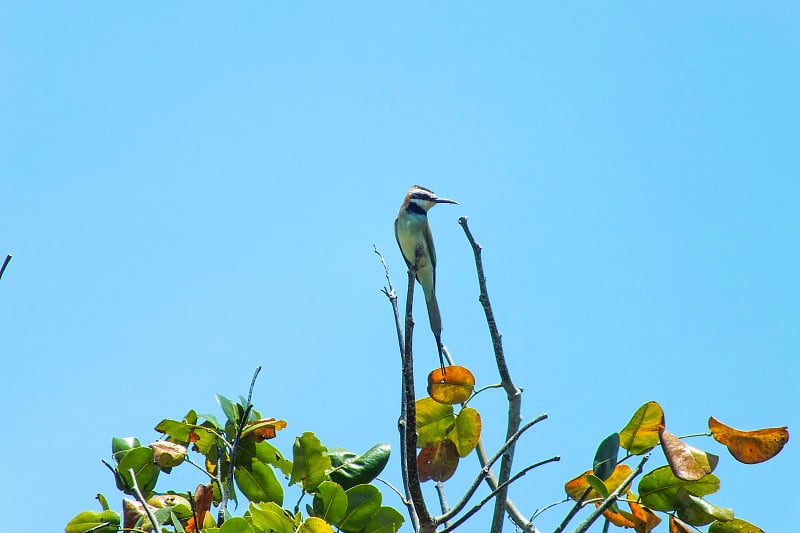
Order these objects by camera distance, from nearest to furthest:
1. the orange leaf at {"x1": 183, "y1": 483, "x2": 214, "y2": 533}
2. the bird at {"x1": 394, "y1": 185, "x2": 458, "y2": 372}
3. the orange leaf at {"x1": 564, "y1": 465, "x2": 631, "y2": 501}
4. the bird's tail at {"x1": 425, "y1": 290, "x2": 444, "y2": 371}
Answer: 1. the orange leaf at {"x1": 564, "y1": 465, "x2": 631, "y2": 501}
2. the orange leaf at {"x1": 183, "y1": 483, "x2": 214, "y2": 533}
3. the bird's tail at {"x1": 425, "y1": 290, "x2": 444, "y2": 371}
4. the bird at {"x1": 394, "y1": 185, "x2": 458, "y2": 372}

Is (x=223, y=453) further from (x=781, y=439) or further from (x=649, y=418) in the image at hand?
(x=781, y=439)

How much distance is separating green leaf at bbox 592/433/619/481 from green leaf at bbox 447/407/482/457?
1.97 feet

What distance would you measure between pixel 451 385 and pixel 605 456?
0.68 metres

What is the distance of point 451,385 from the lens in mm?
3422

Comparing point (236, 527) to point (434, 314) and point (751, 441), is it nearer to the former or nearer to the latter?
point (751, 441)

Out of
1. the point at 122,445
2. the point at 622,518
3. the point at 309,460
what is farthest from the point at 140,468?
the point at 622,518

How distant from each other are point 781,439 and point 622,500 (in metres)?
0.54

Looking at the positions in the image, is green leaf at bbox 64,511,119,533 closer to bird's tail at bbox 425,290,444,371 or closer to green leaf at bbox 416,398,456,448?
green leaf at bbox 416,398,456,448

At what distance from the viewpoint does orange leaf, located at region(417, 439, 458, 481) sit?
345 cm

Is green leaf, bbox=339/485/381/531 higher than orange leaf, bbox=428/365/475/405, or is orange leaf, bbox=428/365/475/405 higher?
orange leaf, bbox=428/365/475/405

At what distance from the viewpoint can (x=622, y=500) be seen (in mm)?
2910

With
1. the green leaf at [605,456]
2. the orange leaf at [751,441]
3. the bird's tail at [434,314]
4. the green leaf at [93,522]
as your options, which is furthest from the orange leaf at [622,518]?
the bird's tail at [434,314]

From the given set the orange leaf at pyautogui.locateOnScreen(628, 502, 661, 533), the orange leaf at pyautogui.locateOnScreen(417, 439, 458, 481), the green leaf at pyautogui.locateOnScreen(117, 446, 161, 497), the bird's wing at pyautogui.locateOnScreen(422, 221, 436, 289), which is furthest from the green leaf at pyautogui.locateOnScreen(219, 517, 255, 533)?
the bird's wing at pyautogui.locateOnScreen(422, 221, 436, 289)

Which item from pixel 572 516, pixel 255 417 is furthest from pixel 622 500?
pixel 255 417
